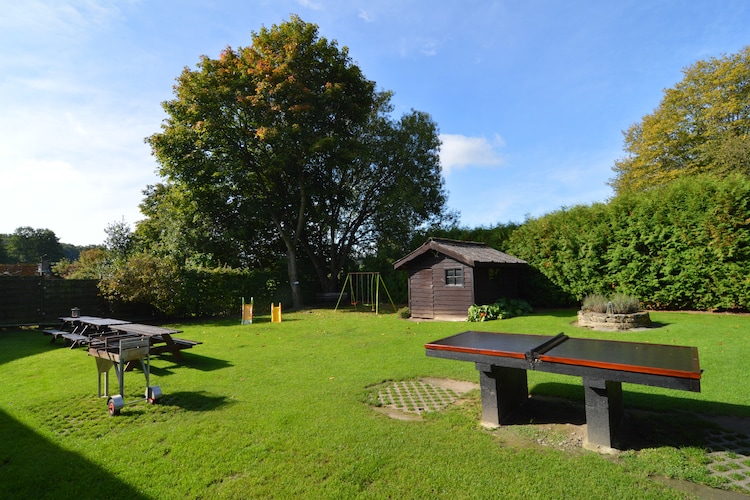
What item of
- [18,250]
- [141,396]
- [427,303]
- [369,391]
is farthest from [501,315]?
[18,250]

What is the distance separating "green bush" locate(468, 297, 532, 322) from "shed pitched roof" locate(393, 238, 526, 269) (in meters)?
1.61

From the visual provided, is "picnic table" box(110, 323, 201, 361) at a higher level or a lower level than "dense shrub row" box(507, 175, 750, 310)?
lower

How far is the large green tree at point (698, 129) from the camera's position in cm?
2147

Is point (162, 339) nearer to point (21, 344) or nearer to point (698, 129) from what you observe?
point (21, 344)

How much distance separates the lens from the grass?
9.98 ft

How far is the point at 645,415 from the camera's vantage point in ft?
14.6

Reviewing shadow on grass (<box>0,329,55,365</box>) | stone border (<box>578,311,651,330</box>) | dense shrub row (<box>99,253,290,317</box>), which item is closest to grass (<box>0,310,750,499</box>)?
shadow on grass (<box>0,329,55,365</box>)

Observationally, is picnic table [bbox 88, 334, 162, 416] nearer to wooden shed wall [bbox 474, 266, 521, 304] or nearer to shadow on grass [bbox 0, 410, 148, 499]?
shadow on grass [bbox 0, 410, 148, 499]

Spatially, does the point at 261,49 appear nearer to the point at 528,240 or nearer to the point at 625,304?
the point at 528,240

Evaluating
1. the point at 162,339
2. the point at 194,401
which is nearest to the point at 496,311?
the point at 162,339

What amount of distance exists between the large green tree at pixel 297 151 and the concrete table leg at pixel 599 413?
16.6m

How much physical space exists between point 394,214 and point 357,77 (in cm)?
792

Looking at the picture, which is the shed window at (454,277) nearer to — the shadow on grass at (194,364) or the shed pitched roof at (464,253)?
the shed pitched roof at (464,253)

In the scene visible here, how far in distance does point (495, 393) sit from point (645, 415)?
1.87m
